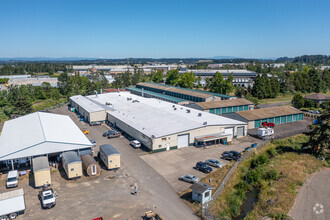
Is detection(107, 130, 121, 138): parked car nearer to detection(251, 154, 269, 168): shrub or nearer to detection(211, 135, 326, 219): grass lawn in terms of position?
detection(211, 135, 326, 219): grass lawn

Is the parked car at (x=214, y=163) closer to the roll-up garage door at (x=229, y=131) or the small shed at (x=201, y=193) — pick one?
the small shed at (x=201, y=193)

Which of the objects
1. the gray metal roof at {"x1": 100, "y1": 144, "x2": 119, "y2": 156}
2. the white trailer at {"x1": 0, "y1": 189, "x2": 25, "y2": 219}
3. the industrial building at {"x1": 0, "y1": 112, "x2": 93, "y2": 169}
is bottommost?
the white trailer at {"x1": 0, "y1": 189, "x2": 25, "y2": 219}

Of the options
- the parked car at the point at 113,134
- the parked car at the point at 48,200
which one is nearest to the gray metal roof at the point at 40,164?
the parked car at the point at 48,200

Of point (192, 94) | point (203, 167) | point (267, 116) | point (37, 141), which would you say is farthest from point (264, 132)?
point (37, 141)

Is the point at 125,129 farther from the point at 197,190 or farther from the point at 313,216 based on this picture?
the point at 313,216

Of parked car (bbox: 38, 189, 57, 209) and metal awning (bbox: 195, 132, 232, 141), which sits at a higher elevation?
metal awning (bbox: 195, 132, 232, 141)

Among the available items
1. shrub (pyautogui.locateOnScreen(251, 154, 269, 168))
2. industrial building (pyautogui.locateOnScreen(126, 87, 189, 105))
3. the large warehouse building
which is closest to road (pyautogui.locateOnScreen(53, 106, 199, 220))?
the large warehouse building

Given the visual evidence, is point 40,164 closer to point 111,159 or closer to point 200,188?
point 111,159
